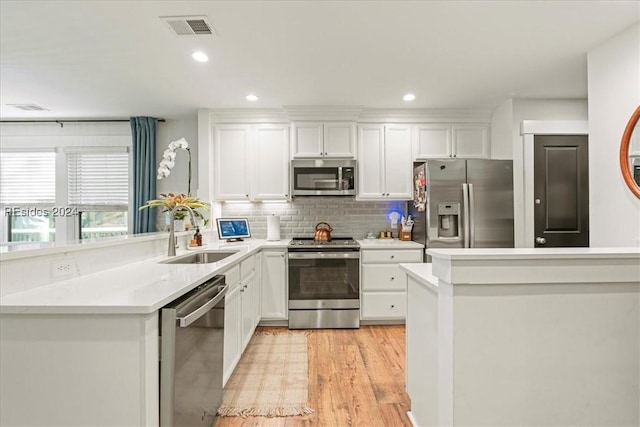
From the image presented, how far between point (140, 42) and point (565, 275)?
2.90 meters

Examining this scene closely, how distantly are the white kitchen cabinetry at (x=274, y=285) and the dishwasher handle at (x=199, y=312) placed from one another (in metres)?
1.68

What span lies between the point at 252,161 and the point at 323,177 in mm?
877

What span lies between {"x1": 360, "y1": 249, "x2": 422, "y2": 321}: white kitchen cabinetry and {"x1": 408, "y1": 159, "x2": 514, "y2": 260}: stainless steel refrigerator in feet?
1.21

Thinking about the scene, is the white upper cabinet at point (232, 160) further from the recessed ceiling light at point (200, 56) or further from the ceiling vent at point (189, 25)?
the ceiling vent at point (189, 25)

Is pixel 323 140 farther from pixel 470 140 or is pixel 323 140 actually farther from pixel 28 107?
pixel 28 107

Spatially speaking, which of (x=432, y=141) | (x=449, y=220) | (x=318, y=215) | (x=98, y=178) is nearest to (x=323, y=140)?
(x=318, y=215)

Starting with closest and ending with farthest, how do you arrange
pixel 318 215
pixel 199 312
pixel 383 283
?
pixel 199 312 → pixel 383 283 → pixel 318 215

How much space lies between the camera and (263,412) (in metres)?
2.09

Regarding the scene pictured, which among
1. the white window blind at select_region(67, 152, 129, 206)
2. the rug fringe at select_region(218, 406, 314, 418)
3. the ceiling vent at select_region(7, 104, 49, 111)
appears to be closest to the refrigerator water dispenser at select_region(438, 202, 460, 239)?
the rug fringe at select_region(218, 406, 314, 418)

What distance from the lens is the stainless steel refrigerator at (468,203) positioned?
11.7ft

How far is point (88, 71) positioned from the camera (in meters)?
2.93

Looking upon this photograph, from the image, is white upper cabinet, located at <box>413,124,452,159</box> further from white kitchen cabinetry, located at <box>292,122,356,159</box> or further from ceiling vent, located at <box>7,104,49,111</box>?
ceiling vent, located at <box>7,104,49,111</box>

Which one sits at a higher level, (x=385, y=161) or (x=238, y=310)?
(x=385, y=161)

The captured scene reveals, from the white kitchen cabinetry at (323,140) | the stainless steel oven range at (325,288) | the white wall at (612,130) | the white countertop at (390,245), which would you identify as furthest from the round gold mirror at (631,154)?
the white kitchen cabinetry at (323,140)
